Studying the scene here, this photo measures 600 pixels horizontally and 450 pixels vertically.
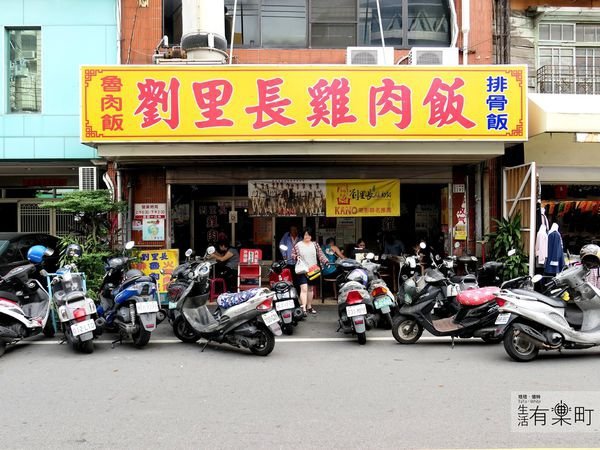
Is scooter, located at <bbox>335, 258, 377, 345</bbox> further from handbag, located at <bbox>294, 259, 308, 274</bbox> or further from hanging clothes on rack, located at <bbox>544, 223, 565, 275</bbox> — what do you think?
hanging clothes on rack, located at <bbox>544, 223, 565, 275</bbox>

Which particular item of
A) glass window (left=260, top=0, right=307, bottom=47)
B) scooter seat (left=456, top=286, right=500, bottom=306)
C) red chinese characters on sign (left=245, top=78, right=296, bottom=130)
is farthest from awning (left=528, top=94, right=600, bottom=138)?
glass window (left=260, top=0, right=307, bottom=47)

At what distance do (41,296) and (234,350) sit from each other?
3.23 meters

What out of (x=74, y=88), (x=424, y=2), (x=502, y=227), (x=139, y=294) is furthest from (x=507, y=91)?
(x=74, y=88)

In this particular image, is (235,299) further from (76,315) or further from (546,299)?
(546,299)

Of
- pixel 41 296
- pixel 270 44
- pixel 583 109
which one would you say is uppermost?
pixel 270 44

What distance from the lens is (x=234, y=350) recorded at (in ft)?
25.7

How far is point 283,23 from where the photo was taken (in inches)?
486

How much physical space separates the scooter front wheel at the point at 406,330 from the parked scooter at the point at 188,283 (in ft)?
9.70

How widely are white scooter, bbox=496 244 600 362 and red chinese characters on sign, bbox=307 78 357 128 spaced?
164 inches

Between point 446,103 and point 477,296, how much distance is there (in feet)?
12.4

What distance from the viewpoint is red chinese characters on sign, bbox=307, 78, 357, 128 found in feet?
31.6

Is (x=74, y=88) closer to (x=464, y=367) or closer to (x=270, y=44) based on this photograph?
(x=270, y=44)

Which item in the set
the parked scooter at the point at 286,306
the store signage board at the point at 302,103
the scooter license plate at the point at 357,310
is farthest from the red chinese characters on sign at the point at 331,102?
the scooter license plate at the point at 357,310

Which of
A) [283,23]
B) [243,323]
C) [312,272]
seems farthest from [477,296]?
[283,23]
